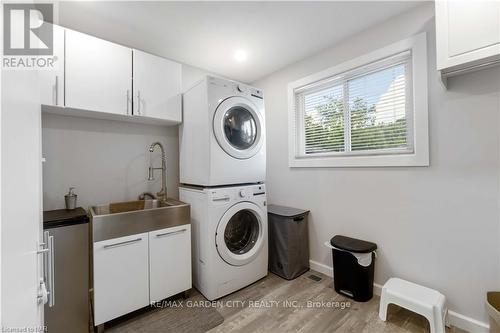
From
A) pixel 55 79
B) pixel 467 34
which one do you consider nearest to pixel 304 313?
pixel 467 34

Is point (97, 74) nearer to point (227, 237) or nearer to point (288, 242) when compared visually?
point (227, 237)

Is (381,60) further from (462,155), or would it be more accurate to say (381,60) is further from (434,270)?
(434,270)

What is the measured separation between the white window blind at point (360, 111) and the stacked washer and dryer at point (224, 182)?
68 cm

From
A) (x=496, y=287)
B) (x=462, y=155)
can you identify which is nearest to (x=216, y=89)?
(x=462, y=155)

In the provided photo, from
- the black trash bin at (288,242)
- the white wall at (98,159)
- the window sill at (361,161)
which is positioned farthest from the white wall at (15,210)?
the window sill at (361,161)

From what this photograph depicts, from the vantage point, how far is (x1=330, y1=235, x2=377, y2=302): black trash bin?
1865 mm

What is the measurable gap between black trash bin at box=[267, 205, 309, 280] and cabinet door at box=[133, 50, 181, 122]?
1512 mm

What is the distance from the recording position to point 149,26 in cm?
192

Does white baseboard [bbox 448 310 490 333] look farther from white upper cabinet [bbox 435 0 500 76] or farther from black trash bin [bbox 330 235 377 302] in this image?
white upper cabinet [bbox 435 0 500 76]

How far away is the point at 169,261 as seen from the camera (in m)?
1.87

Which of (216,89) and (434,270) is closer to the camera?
(434,270)

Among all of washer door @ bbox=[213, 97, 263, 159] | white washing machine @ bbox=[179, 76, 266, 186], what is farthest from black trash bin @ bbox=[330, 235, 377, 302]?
washer door @ bbox=[213, 97, 263, 159]

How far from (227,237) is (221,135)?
101 cm

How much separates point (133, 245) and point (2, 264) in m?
1.42
